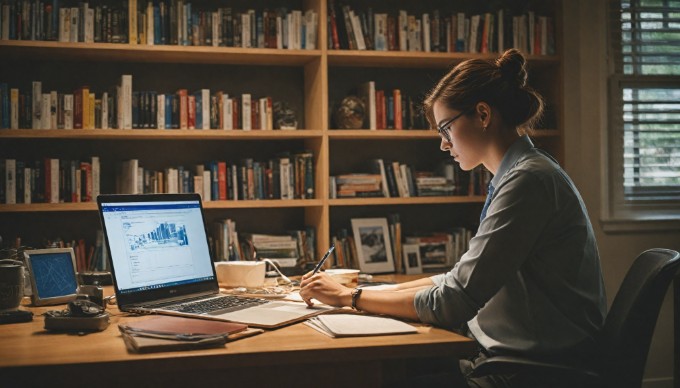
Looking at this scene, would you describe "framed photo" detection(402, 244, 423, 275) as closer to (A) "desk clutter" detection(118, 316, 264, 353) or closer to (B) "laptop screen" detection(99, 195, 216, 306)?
(B) "laptop screen" detection(99, 195, 216, 306)

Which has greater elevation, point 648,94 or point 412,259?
point 648,94

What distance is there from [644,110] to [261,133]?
2093mm

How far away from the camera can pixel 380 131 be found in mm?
3615

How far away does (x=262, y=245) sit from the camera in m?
3.54

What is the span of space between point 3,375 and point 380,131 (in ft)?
8.21

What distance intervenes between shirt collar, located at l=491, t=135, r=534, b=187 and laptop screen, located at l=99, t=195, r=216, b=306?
3.08 ft

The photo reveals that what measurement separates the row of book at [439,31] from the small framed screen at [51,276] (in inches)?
74.6

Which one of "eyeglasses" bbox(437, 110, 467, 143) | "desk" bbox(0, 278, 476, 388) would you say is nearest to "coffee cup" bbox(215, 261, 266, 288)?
"desk" bbox(0, 278, 476, 388)

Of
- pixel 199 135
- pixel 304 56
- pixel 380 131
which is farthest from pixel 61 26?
pixel 380 131

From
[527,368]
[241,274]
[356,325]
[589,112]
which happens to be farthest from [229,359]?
[589,112]

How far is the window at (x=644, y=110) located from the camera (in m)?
3.89

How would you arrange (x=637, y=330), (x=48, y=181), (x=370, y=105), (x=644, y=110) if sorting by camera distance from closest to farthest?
(x=637, y=330) < (x=48, y=181) < (x=370, y=105) < (x=644, y=110)

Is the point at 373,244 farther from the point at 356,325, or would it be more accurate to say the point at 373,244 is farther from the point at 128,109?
the point at 356,325

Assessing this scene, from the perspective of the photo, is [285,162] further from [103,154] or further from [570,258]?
[570,258]
